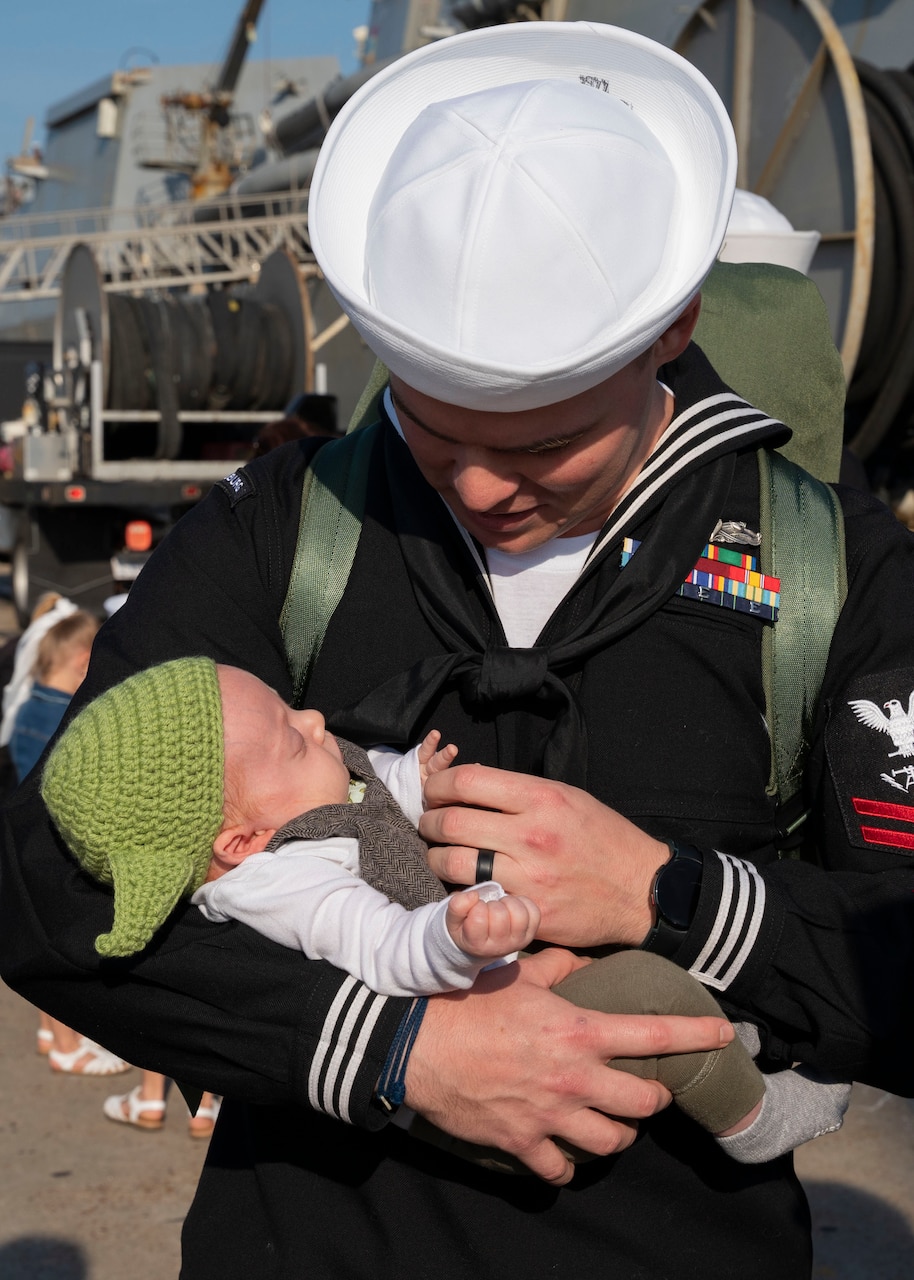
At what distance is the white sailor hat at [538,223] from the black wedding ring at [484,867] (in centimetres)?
53

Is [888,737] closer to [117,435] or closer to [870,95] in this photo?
[870,95]

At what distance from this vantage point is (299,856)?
5.74ft

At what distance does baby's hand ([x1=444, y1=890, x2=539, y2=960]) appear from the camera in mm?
1405

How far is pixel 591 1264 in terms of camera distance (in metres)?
1.63

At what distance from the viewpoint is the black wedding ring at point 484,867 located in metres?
1.55

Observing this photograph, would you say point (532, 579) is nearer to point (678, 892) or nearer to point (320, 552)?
point (320, 552)

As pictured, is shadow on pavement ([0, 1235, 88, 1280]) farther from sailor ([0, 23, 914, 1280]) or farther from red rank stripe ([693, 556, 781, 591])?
red rank stripe ([693, 556, 781, 591])

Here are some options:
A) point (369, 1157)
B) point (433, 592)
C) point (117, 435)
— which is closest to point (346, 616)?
point (433, 592)

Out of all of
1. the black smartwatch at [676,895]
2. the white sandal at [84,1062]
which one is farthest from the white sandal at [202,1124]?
the black smartwatch at [676,895]

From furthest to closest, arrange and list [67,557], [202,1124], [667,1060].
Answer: [67,557] < [202,1124] < [667,1060]

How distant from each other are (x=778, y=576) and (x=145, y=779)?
857 millimetres

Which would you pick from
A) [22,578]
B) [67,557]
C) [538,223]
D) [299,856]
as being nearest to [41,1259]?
[299,856]

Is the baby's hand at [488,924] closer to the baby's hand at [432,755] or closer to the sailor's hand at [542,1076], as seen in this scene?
the sailor's hand at [542,1076]

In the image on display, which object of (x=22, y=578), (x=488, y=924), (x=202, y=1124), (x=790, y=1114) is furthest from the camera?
(x=22, y=578)
